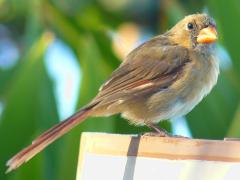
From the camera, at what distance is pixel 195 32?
3016 mm

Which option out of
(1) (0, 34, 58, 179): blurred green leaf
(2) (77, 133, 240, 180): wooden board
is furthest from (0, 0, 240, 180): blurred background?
(2) (77, 133, 240, 180): wooden board

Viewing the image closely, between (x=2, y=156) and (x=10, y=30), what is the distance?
1790 mm

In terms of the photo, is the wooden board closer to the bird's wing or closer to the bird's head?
the bird's wing

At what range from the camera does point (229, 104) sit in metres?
2.88

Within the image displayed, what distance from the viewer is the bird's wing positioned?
2561mm

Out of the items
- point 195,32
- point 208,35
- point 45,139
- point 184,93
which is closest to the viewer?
point 45,139

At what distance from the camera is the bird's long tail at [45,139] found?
86.4 inches

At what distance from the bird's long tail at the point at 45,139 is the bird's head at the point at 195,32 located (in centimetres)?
67

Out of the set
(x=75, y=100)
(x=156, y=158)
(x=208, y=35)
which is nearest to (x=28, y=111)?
(x=75, y=100)

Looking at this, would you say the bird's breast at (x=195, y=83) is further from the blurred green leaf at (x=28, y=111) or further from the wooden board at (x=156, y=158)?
the wooden board at (x=156, y=158)

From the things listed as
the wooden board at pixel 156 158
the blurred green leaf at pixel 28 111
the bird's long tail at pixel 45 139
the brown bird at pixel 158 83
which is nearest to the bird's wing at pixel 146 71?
the brown bird at pixel 158 83

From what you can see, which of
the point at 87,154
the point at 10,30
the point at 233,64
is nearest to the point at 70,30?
the point at 10,30

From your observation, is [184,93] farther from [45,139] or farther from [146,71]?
[45,139]

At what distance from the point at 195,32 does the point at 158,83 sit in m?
0.39
